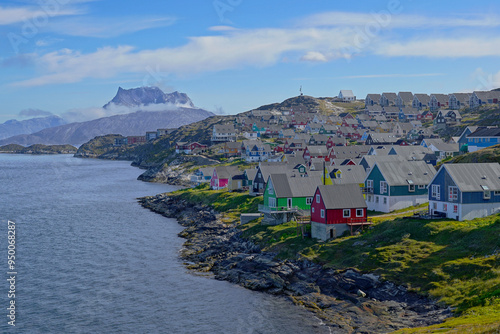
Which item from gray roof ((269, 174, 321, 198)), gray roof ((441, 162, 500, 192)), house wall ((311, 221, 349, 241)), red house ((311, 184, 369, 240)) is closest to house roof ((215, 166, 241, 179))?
gray roof ((269, 174, 321, 198))

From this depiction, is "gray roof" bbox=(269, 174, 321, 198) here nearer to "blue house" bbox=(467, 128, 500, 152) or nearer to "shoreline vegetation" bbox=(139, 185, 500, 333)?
"shoreline vegetation" bbox=(139, 185, 500, 333)

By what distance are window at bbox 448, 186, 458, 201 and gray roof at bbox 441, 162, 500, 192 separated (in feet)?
2.71

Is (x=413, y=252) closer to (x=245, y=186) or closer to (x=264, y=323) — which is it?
(x=264, y=323)

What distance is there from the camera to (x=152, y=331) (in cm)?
4094

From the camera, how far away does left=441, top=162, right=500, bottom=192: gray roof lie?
54963 mm

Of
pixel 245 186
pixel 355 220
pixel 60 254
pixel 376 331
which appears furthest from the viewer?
pixel 245 186

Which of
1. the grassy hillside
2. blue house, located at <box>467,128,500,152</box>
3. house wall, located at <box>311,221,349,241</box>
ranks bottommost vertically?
house wall, located at <box>311,221,349,241</box>

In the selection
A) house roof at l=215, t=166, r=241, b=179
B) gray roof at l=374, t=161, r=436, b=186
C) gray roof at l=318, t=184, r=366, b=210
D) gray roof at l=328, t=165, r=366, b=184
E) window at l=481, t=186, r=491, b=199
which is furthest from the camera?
house roof at l=215, t=166, r=241, b=179

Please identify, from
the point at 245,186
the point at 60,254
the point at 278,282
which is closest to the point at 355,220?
the point at 278,282

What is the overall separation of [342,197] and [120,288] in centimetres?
2675

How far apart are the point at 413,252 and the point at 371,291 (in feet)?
21.3

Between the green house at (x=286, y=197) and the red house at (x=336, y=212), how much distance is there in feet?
32.9

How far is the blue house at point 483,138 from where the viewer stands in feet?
341

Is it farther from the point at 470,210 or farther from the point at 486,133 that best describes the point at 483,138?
the point at 470,210
